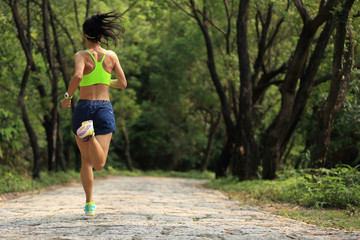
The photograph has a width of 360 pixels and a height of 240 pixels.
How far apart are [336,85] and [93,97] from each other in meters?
5.86

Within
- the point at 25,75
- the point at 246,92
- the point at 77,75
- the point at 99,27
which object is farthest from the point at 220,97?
the point at 77,75

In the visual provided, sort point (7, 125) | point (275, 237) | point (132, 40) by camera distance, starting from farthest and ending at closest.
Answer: point (132, 40), point (7, 125), point (275, 237)

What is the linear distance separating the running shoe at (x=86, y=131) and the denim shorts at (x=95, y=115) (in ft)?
0.68

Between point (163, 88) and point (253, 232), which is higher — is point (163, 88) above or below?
above

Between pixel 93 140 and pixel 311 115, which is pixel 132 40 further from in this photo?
pixel 93 140

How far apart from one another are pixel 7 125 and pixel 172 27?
17231 mm

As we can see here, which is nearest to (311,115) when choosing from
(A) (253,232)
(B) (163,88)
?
(A) (253,232)

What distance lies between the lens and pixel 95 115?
5328mm

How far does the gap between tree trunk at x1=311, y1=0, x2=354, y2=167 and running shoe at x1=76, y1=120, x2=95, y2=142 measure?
552cm

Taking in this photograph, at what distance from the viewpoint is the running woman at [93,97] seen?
5285 mm

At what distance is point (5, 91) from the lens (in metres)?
17.0

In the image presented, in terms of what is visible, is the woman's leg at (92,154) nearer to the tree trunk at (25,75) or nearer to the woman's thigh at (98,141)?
the woman's thigh at (98,141)

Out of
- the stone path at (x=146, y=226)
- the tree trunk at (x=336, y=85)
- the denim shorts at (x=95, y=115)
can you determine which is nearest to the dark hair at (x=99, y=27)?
the denim shorts at (x=95, y=115)

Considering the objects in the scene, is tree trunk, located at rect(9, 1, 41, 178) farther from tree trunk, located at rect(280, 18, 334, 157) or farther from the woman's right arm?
the woman's right arm
